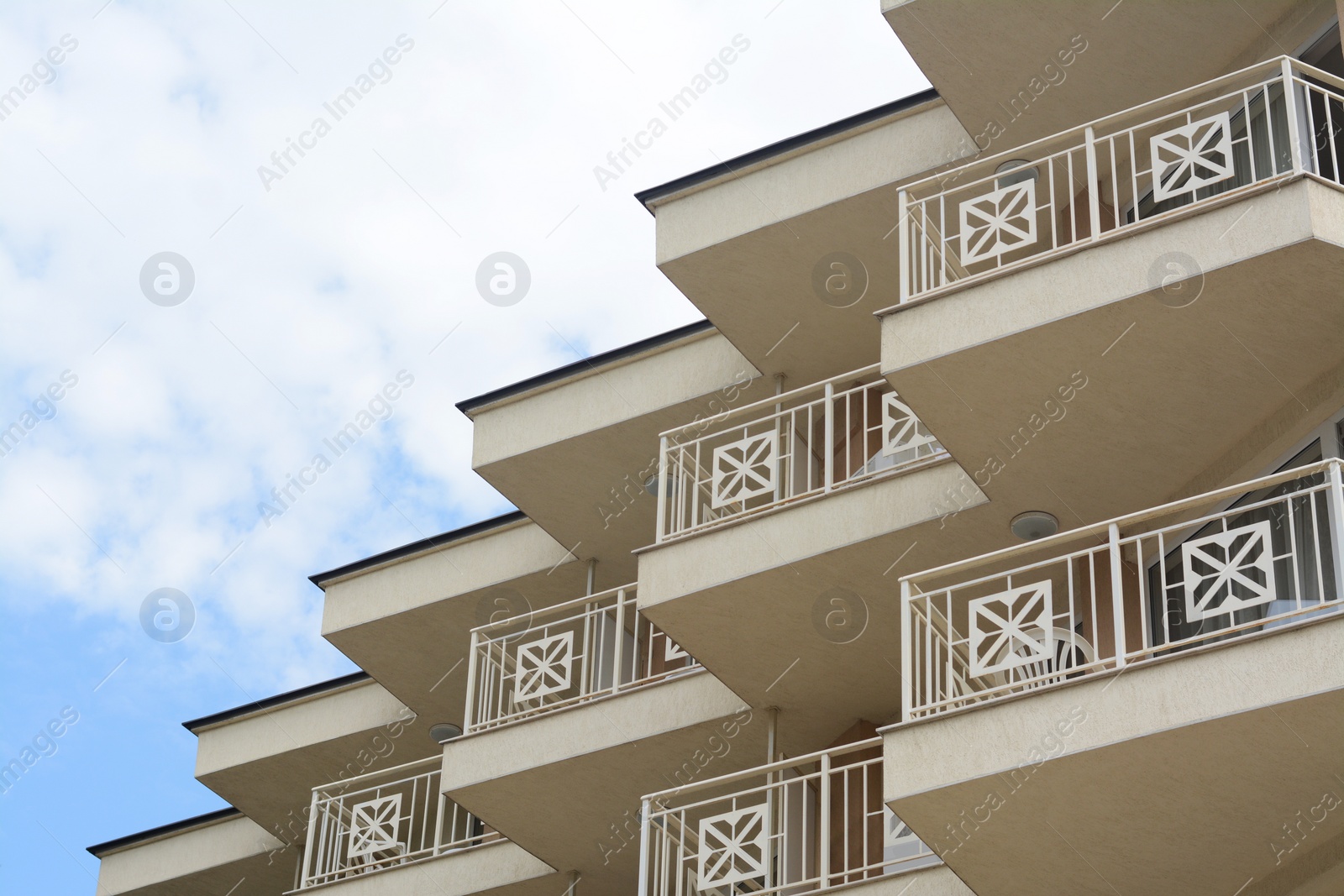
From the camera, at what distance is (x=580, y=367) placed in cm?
1956

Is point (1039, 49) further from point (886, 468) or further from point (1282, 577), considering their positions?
point (1282, 577)

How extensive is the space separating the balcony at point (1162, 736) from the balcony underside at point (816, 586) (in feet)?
6.26

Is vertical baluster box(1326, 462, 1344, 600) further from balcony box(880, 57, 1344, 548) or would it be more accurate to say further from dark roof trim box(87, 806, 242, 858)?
dark roof trim box(87, 806, 242, 858)

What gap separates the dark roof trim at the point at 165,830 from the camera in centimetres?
2359

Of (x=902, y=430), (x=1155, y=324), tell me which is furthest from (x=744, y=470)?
(x=1155, y=324)

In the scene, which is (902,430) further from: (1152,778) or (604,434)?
(1152,778)

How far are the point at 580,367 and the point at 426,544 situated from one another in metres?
3.36

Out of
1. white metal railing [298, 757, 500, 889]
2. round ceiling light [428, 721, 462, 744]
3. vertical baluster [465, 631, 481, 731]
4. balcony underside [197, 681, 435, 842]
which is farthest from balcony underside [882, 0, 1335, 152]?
balcony underside [197, 681, 435, 842]

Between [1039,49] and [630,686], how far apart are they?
23.6 feet

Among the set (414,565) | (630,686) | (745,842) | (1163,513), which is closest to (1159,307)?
(1163,513)

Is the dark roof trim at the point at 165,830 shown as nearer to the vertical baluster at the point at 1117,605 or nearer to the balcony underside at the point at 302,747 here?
the balcony underside at the point at 302,747

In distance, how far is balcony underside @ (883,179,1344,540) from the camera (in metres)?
11.9

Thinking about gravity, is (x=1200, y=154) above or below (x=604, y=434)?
below

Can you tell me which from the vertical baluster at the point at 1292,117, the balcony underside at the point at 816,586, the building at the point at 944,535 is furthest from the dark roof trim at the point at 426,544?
the vertical baluster at the point at 1292,117
